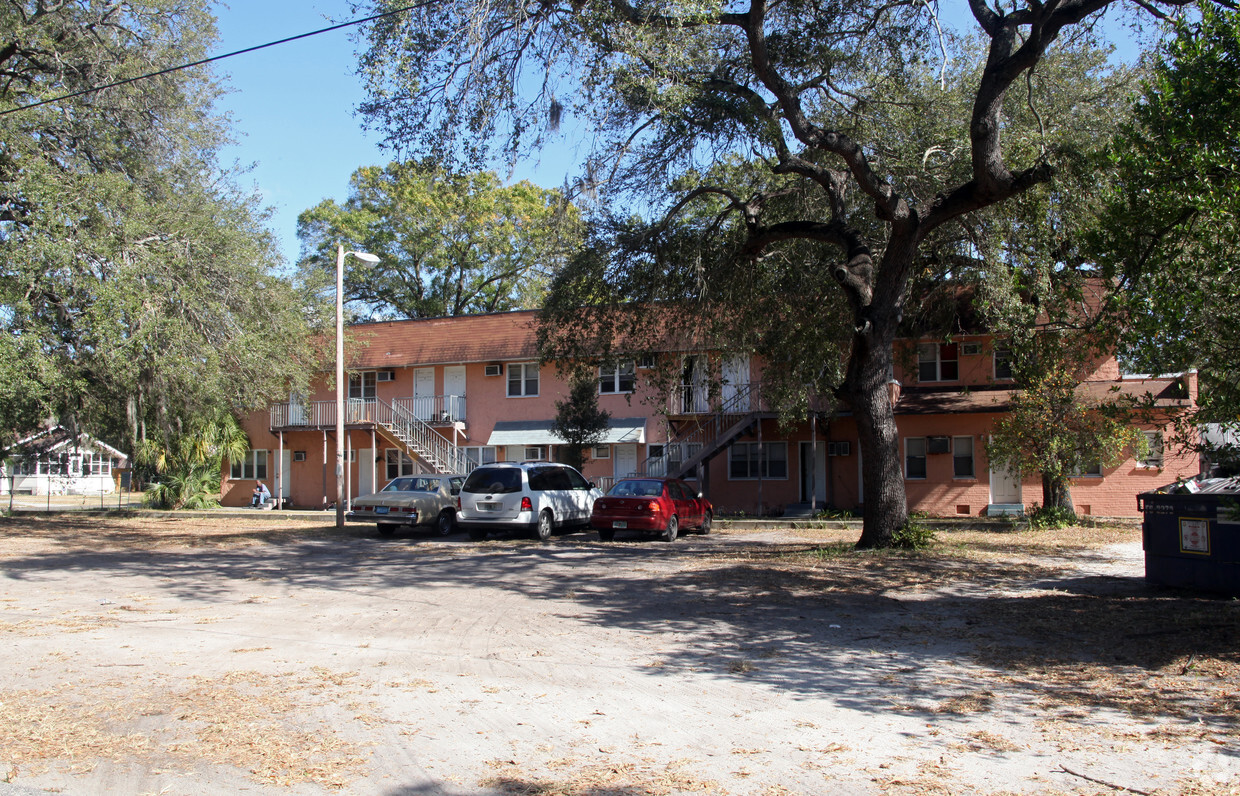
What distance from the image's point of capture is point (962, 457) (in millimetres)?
27594

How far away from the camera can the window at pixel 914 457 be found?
91.6ft

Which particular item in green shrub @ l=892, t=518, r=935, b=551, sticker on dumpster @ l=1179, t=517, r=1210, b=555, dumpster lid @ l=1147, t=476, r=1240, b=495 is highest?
dumpster lid @ l=1147, t=476, r=1240, b=495

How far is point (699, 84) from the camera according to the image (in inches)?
564

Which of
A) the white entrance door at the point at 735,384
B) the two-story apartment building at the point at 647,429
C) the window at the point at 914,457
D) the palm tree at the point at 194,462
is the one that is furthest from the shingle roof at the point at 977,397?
the palm tree at the point at 194,462

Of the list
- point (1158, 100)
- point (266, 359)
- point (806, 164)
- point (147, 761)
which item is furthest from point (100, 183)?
point (1158, 100)

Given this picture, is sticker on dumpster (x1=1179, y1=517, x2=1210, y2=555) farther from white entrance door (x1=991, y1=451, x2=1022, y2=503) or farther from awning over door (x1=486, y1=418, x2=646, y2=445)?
awning over door (x1=486, y1=418, x2=646, y2=445)

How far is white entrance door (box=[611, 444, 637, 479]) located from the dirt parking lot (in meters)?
16.1

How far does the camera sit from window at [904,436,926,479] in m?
27.9

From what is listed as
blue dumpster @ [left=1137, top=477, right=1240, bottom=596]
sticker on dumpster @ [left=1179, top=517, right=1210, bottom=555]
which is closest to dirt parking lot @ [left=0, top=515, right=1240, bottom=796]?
blue dumpster @ [left=1137, top=477, right=1240, bottom=596]

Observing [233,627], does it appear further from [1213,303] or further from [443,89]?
[1213,303]

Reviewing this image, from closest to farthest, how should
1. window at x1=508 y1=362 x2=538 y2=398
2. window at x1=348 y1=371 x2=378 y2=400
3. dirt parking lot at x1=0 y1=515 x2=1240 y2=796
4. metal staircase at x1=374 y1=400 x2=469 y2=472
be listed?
dirt parking lot at x1=0 y1=515 x2=1240 y2=796, metal staircase at x1=374 y1=400 x2=469 y2=472, window at x1=508 y1=362 x2=538 y2=398, window at x1=348 y1=371 x2=378 y2=400

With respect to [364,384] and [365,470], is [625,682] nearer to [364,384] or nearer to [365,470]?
[364,384]

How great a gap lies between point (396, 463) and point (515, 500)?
16.2m

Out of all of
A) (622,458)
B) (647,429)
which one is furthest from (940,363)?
(622,458)
